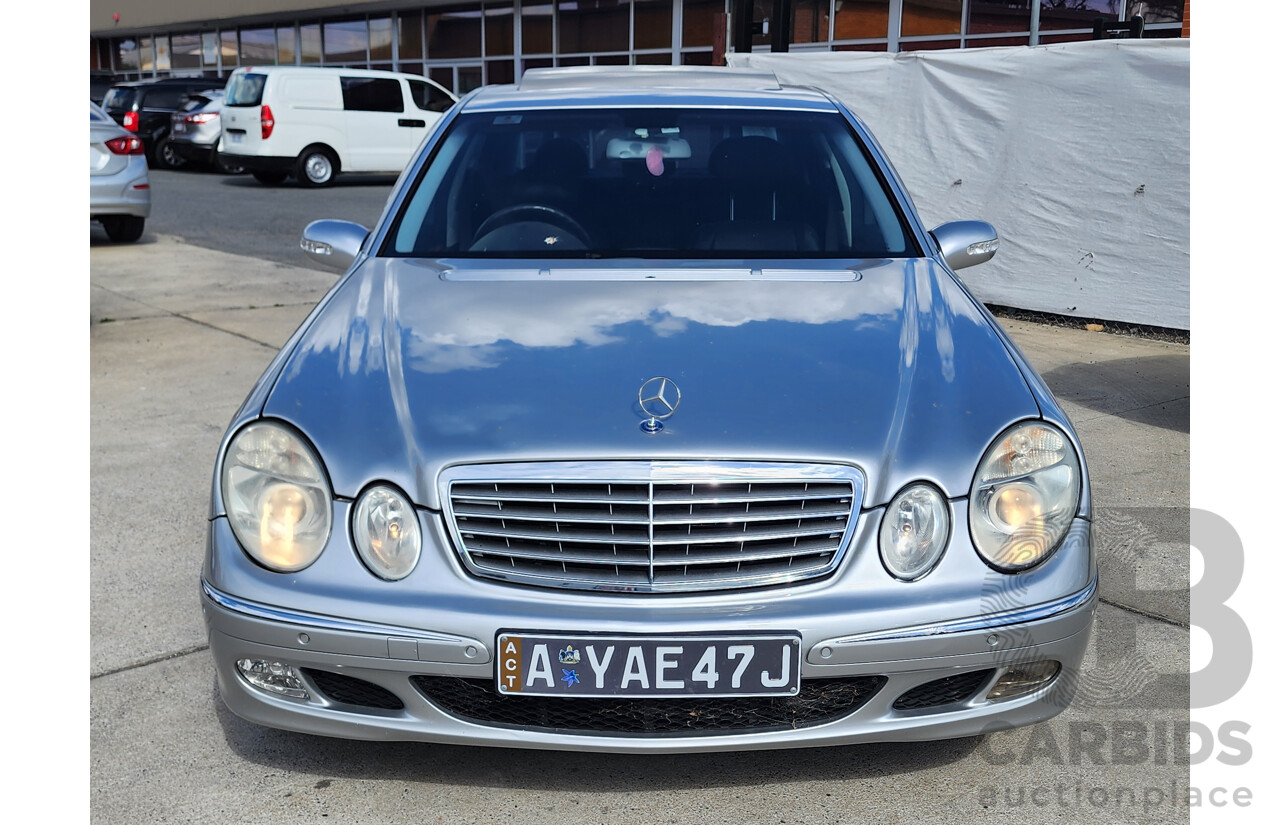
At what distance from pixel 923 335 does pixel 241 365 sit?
465 cm

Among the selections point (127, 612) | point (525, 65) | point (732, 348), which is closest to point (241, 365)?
point (127, 612)

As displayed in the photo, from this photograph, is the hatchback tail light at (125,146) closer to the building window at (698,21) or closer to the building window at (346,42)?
the building window at (698,21)

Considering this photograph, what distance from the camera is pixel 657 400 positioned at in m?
2.37

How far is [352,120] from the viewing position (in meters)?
19.2

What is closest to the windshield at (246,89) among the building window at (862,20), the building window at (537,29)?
the building window at (537,29)

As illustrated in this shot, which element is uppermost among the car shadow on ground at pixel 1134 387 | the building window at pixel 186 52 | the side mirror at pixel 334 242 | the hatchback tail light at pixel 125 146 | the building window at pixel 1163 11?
the building window at pixel 186 52

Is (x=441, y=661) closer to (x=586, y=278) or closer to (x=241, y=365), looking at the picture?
(x=586, y=278)

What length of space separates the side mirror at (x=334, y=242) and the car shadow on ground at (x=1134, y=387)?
3.51 meters

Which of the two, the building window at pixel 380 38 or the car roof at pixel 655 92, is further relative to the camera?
the building window at pixel 380 38

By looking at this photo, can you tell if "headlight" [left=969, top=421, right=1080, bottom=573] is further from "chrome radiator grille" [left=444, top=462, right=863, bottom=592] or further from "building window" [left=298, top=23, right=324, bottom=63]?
"building window" [left=298, top=23, right=324, bottom=63]

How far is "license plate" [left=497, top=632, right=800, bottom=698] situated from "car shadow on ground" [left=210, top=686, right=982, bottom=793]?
0.40m

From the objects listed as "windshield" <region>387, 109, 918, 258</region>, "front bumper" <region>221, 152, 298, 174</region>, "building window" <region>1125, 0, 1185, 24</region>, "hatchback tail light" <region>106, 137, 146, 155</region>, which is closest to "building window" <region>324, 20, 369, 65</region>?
"front bumper" <region>221, 152, 298, 174</region>

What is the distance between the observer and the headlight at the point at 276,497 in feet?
7.45

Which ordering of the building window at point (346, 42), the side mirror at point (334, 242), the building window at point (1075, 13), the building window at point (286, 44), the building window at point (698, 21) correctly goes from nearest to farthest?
1. the side mirror at point (334, 242)
2. the building window at point (1075, 13)
3. the building window at point (698, 21)
4. the building window at point (346, 42)
5. the building window at point (286, 44)
